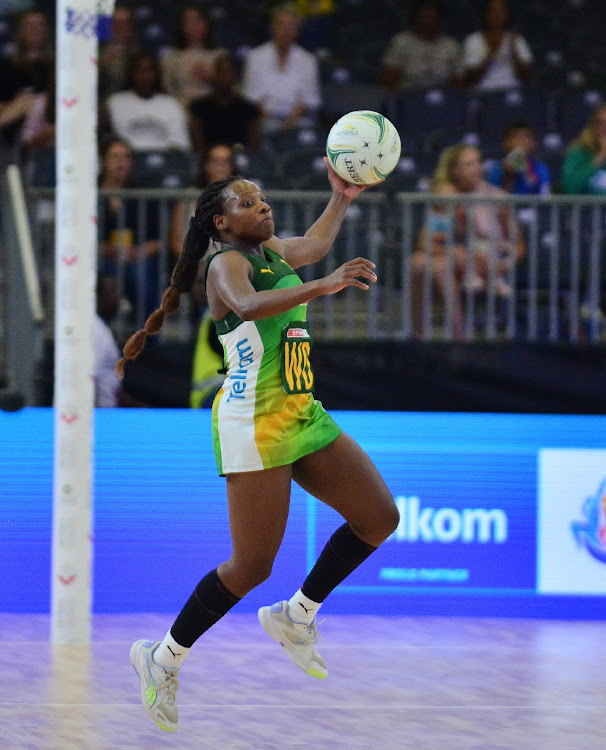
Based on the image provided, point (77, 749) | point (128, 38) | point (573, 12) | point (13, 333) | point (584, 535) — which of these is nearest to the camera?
point (77, 749)

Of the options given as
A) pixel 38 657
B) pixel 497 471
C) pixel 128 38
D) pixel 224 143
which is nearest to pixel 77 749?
pixel 38 657

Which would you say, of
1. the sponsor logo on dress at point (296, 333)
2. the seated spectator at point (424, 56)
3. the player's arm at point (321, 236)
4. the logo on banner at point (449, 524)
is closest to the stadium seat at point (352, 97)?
the seated spectator at point (424, 56)

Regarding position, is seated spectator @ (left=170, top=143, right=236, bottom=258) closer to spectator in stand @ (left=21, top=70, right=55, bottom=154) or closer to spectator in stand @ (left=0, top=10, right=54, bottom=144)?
spectator in stand @ (left=21, top=70, right=55, bottom=154)

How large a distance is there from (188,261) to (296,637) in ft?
4.80

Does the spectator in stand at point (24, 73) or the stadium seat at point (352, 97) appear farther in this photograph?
the stadium seat at point (352, 97)

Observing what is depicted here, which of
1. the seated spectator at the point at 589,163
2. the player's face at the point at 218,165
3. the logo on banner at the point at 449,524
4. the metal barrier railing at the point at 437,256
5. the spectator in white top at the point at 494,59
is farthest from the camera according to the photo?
the spectator in white top at the point at 494,59

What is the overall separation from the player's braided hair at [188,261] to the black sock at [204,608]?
2.83 feet

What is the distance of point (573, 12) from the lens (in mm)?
12484

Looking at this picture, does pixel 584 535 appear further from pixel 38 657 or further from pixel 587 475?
pixel 38 657

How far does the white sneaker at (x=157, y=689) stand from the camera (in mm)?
4332

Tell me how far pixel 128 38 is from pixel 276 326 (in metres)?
5.83

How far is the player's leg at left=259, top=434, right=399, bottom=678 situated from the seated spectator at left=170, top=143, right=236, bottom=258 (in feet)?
11.8

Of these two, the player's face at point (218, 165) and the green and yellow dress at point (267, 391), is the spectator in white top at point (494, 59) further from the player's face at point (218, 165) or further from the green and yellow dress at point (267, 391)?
the green and yellow dress at point (267, 391)

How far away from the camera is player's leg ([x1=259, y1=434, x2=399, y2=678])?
14.4 ft
